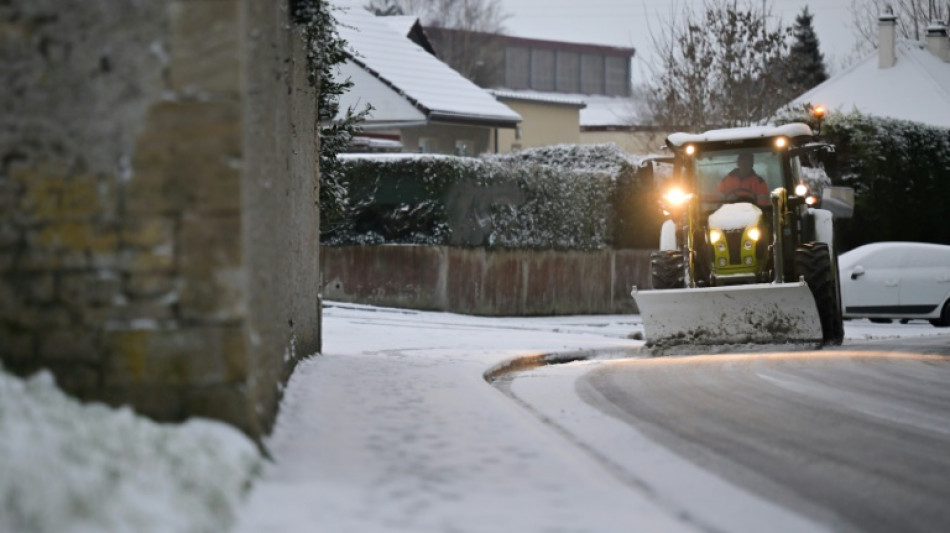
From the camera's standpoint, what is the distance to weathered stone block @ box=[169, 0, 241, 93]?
6.23m

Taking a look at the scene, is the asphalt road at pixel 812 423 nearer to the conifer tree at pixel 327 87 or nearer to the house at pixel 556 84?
the conifer tree at pixel 327 87

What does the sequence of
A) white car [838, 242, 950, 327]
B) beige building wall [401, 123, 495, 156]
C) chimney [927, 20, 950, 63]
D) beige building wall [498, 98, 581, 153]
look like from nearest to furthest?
white car [838, 242, 950, 327] < beige building wall [401, 123, 495, 156] < chimney [927, 20, 950, 63] < beige building wall [498, 98, 581, 153]

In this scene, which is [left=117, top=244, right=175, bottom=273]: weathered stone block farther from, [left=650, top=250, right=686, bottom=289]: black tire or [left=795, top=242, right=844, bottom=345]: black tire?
[left=795, top=242, right=844, bottom=345]: black tire

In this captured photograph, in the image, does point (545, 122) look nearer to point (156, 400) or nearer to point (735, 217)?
point (735, 217)

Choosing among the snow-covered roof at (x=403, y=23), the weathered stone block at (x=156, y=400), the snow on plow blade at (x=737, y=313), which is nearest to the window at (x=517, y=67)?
the snow-covered roof at (x=403, y=23)

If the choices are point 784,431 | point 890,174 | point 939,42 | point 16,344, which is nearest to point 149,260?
point 16,344

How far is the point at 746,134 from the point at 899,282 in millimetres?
8380

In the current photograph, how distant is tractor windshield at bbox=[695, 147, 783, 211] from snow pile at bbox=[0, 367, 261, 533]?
473 inches

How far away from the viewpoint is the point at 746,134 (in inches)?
690

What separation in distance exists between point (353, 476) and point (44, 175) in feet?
6.53

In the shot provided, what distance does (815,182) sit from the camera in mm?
31328

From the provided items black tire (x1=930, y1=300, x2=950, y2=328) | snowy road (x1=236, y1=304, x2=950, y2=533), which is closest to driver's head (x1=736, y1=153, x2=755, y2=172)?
snowy road (x1=236, y1=304, x2=950, y2=533)

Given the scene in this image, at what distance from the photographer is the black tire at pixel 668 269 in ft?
56.7

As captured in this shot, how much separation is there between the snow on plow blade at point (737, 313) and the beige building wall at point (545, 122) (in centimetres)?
4227
